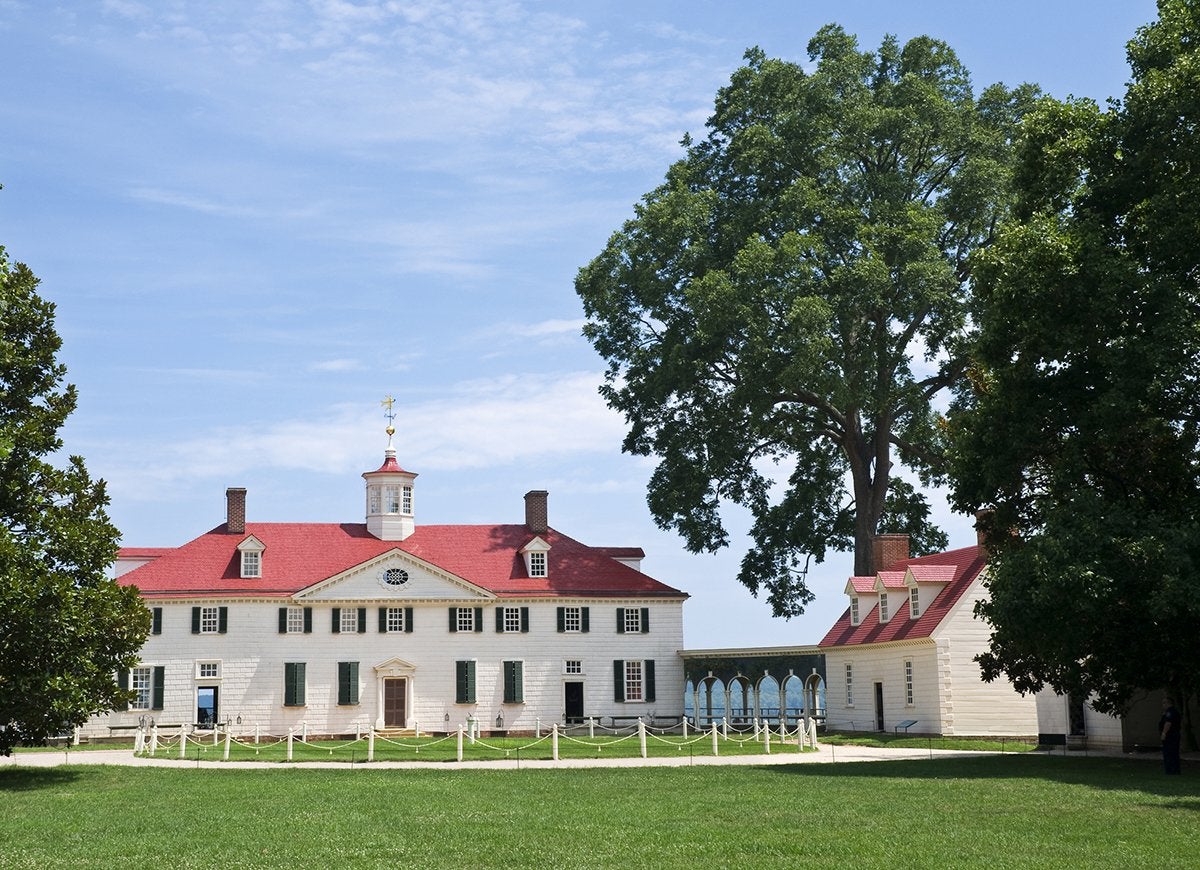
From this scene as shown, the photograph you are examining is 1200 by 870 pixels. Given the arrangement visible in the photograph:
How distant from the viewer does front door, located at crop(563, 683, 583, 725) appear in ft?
167

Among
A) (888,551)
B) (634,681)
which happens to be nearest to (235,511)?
(634,681)

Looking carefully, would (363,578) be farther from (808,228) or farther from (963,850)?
(963,850)

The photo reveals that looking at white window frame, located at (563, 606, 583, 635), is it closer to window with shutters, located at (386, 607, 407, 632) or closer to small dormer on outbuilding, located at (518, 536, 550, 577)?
small dormer on outbuilding, located at (518, 536, 550, 577)

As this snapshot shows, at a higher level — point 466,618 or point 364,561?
point 364,561

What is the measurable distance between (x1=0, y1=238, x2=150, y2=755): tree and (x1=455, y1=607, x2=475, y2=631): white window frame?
2335 cm

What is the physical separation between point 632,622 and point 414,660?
810cm

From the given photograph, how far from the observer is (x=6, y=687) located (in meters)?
25.6

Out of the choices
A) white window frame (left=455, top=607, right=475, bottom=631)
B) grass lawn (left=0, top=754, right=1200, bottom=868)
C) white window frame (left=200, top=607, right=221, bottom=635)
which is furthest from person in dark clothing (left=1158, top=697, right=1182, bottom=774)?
white window frame (left=200, top=607, right=221, bottom=635)

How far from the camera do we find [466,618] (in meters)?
51.2

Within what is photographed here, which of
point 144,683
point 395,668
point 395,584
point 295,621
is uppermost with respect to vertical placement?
point 395,584

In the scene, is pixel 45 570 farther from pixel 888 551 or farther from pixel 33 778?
pixel 888 551

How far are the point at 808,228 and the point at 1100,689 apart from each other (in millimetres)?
21338

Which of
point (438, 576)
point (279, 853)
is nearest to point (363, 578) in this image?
point (438, 576)

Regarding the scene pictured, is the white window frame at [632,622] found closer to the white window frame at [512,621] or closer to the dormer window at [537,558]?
the dormer window at [537,558]
